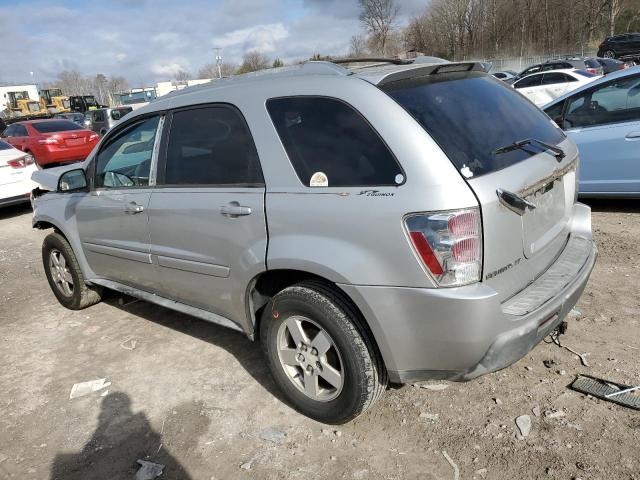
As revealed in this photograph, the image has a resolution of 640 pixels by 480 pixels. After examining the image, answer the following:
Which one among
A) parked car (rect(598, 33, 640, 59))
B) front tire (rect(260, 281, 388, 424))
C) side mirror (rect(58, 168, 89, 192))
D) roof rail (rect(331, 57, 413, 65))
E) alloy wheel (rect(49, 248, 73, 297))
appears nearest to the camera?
front tire (rect(260, 281, 388, 424))

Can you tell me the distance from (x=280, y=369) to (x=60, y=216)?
2.76 metres

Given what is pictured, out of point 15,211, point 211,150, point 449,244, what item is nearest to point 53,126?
point 15,211

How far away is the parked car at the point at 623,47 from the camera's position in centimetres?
3231

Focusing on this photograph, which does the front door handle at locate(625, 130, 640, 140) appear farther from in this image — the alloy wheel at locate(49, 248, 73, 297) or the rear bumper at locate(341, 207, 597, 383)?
the alloy wheel at locate(49, 248, 73, 297)

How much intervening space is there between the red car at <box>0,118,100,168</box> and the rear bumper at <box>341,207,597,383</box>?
47.5 ft

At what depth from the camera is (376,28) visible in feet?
207

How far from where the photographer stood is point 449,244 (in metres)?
2.21

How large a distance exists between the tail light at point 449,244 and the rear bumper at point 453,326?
0.21 feet

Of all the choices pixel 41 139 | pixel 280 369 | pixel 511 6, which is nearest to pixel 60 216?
pixel 280 369

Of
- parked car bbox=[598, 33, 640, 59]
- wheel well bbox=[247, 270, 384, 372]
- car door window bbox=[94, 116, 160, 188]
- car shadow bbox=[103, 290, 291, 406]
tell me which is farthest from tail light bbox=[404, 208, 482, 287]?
parked car bbox=[598, 33, 640, 59]

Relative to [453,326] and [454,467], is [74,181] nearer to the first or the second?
[453,326]

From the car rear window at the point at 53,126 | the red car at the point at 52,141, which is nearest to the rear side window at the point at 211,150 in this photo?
the red car at the point at 52,141

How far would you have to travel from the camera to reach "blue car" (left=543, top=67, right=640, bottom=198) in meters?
5.55

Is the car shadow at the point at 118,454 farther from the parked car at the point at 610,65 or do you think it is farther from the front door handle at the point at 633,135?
the parked car at the point at 610,65
